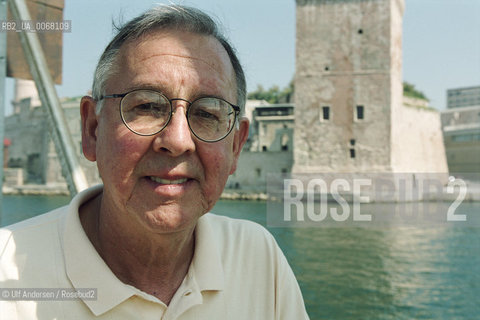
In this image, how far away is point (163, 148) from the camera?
2.11 ft

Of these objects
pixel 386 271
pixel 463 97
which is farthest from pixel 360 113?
pixel 463 97

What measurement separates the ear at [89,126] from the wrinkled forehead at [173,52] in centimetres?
10

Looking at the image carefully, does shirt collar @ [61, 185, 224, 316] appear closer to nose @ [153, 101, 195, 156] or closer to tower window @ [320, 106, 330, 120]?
nose @ [153, 101, 195, 156]

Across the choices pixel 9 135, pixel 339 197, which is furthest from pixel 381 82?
pixel 9 135

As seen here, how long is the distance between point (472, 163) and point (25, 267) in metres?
19.6

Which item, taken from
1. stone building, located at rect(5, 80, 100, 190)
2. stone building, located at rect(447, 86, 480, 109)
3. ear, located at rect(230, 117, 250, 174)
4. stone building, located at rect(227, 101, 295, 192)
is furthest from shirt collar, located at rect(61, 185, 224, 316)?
stone building, located at rect(447, 86, 480, 109)

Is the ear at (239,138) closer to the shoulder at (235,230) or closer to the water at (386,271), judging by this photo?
the shoulder at (235,230)

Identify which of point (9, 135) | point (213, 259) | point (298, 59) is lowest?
point (213, 259)

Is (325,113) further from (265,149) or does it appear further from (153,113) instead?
(153,113)

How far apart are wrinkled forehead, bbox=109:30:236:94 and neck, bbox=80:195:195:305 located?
226 millimetres

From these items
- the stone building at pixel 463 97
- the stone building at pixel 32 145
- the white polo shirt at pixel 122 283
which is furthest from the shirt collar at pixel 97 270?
the stone building at pixel 463 97

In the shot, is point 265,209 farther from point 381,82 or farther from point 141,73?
point 141,73

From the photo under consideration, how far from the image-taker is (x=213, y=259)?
0.76 metres

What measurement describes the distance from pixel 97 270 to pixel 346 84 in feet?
47.1
